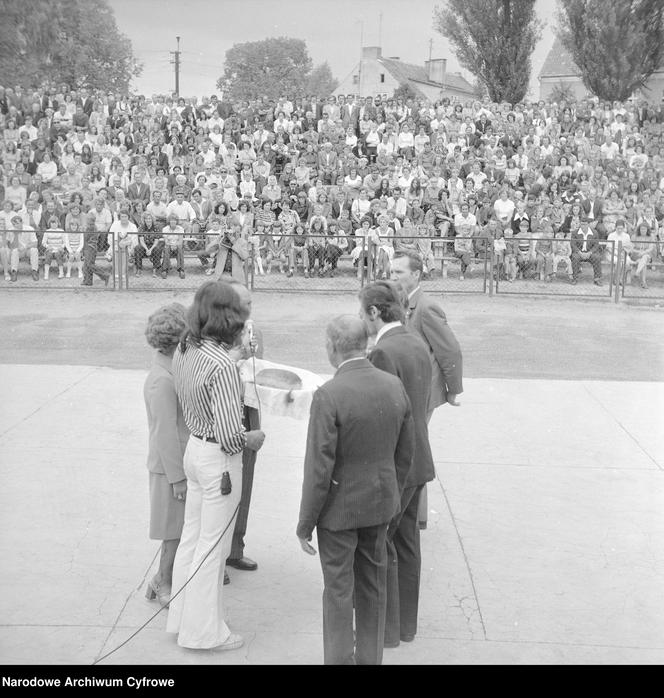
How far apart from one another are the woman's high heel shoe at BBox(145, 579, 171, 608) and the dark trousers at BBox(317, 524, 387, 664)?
928mm

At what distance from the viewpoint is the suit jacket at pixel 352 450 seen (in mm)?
3236

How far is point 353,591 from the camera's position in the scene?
3.47m

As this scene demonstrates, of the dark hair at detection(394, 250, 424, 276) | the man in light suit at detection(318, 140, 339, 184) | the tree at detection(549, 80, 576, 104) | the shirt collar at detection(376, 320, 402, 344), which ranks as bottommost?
the shirt collar at detection(376, 320, 402, 344)

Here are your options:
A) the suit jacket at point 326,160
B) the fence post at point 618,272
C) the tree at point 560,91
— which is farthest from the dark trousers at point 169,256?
the tree at point 560,91

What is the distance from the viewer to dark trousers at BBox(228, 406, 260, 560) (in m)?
4.35

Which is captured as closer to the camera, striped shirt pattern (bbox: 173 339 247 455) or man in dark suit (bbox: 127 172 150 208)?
striped shirt pattern (bbox: 173 339 247 455)

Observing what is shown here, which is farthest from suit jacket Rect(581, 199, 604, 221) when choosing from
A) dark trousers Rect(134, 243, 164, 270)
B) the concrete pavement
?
the concrete pavement

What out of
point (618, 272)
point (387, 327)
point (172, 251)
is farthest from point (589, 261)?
point (387, 327)

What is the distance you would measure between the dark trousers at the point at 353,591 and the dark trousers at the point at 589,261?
12.9 metres

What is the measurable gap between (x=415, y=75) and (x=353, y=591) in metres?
53.1

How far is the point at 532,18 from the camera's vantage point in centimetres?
3033

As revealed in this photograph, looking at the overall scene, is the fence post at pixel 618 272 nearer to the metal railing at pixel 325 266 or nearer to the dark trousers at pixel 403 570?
the metal railing at pixel 325 266

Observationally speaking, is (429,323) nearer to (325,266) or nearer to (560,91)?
(325,266)

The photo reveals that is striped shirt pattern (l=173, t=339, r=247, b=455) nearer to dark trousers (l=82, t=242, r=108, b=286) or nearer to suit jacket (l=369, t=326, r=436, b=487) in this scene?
suit jacket (l=369, t=326, r=436, b=487)
